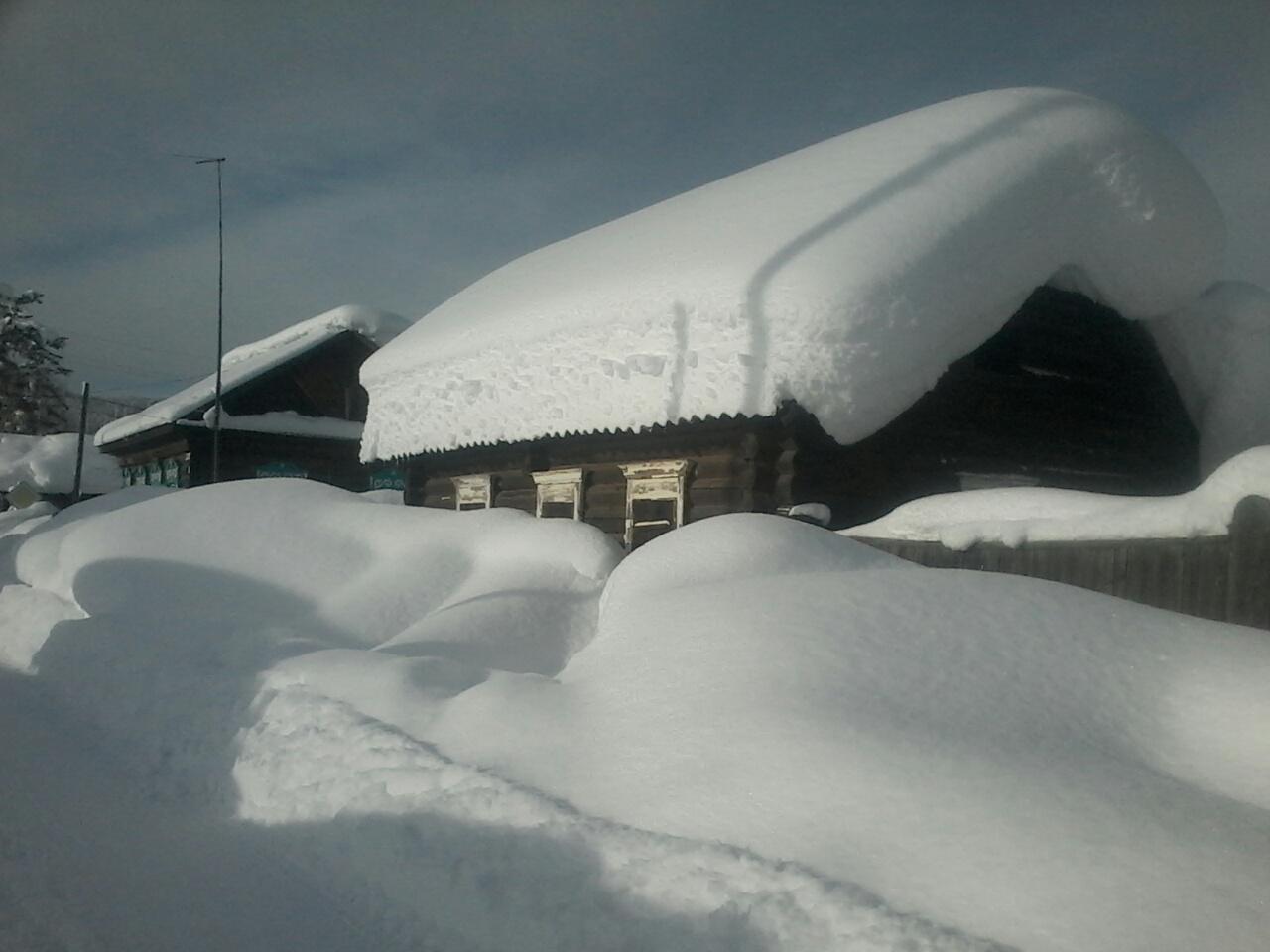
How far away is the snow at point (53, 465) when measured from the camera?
29750mm

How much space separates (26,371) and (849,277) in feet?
136

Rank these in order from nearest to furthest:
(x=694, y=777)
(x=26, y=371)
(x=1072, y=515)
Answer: (x=694, y=777) → (x=1072, y=515) → (x=26, y=371)

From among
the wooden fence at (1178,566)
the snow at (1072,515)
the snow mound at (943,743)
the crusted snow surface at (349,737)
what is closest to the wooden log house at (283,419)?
the crusted snow surface at (349,737)

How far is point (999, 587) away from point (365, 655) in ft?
10.9

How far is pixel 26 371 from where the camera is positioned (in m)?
39.4

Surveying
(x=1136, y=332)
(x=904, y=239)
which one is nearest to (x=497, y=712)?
(x=904, y=239)

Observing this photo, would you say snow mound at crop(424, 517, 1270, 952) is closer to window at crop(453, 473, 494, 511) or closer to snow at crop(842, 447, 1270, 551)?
snow at crop(842, 447, 1270, 551)

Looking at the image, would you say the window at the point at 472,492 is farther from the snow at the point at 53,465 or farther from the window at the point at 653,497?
the snow at the point at 53,465

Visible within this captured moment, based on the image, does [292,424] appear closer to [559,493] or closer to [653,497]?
[559,493]

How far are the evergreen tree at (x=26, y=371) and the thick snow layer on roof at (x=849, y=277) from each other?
3338cm

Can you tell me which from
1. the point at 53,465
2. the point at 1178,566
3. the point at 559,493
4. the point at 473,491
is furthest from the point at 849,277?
the point at 53,465

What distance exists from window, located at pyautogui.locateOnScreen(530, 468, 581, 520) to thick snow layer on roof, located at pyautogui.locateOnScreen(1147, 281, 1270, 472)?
22.1 feet

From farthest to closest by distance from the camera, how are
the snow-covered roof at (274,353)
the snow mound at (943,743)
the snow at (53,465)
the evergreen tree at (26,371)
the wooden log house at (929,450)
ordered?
the evergreen tree at (26,371) < the snow at (53,465) < the snow-covered roof at (274,353) < the wooden log house at (929,450) < the snow mound at (943,743)

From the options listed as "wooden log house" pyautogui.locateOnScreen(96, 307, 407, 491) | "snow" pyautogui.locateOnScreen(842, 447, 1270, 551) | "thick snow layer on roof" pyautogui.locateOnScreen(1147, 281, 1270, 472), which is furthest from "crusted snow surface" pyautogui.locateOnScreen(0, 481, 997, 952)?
"wooden log house" pyautogui.locateOnScreen(96, 307, 407, 491)
